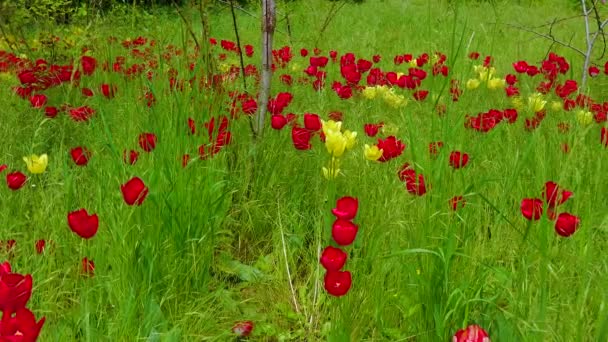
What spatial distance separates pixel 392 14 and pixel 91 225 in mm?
7451

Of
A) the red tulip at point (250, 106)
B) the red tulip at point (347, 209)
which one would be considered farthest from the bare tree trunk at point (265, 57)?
the red tulip at point (347, 209)

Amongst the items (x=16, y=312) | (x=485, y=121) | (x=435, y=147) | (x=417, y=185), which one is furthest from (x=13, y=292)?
(x=485, y=121)

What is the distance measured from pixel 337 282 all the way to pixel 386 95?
2.35 metres

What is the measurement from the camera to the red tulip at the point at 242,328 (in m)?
1.45

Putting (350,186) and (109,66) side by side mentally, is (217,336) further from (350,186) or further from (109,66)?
(109,66)

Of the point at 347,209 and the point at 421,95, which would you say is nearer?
the point at 347,209

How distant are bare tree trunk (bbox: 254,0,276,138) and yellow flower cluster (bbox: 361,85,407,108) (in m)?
1.15

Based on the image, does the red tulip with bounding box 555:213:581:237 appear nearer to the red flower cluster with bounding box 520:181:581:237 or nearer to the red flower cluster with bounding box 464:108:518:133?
the red flower cluster with bounding box 520:181:581:237

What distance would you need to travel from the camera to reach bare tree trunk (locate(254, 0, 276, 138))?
218 cm

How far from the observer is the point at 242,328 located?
1.45m

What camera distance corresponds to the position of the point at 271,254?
1.85 m

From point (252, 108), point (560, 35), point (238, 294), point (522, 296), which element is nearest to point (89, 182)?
point (252, 108)

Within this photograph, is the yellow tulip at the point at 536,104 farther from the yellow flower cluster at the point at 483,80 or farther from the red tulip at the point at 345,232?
the red tulip at the point at 345,232

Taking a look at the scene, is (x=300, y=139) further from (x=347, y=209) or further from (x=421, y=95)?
(x=421, y=95)
